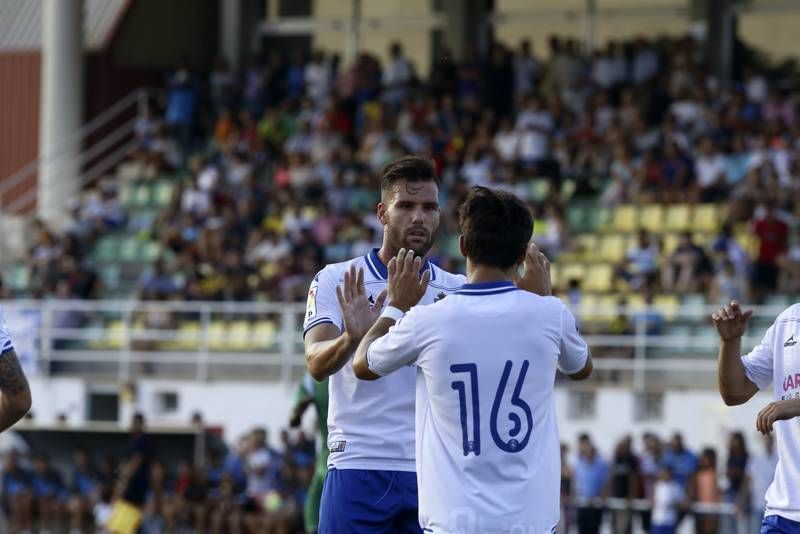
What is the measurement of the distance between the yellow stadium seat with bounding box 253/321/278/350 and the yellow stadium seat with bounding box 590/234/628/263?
14.8 ft

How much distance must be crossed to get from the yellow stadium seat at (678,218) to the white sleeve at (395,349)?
17198 mm

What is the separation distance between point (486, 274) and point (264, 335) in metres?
17.8

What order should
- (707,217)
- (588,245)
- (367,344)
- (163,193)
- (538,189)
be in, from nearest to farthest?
(367,344) < (707,217) < (588,245) < (538,189) < (163,193)

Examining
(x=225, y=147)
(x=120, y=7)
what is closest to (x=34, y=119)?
(x=120, y=7)

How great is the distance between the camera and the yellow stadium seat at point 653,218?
929 inches

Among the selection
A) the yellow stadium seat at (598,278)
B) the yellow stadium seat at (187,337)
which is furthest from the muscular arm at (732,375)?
the yellow stadium seat at (187,337)

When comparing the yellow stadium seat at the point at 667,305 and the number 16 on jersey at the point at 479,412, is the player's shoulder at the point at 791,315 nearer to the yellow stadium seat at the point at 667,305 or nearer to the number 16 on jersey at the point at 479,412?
the number 16 on jersey at the point at 479,412

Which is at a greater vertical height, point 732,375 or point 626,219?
point 626,219

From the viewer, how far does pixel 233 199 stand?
2772cm

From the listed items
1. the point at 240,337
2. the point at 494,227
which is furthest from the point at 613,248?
the point at 494,227

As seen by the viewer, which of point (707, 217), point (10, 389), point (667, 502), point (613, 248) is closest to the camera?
point (10, 389)

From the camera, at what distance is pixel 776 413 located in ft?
23.6

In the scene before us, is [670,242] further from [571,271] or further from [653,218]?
[571,271]

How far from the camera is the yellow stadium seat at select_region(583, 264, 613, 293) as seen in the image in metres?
22.8
